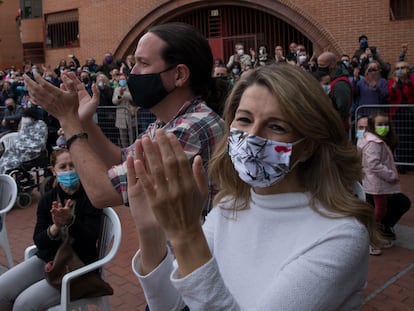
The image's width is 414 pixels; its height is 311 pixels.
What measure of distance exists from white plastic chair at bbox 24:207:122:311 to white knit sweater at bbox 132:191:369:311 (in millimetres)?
1480

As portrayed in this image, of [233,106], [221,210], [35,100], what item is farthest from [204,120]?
[35,100]

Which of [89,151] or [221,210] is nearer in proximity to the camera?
[221,210]

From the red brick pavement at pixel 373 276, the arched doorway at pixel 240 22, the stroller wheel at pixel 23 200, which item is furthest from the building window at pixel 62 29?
the red brick pavement at pixel 373 276

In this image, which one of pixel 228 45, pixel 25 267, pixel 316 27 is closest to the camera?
pixel 25 267

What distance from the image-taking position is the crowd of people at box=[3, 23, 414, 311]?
4.28 ft

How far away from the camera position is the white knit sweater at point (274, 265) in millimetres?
1364

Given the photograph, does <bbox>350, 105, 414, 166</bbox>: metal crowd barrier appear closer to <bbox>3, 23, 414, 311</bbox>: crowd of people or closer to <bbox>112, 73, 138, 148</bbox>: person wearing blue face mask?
<bbox>112, 73, 138, 148</bbox>: person wearing blue face mask

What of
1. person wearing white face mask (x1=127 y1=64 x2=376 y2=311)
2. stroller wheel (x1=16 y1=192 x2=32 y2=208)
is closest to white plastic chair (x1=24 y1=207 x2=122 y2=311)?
person wearing white face mask (x1=127 y1=64 x2=376 y2=311)

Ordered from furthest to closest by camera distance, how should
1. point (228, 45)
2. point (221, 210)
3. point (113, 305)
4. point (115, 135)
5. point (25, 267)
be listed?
point (228, 45) → point (115, 135) → point (113, 305) → point (25, 267) → point (221, 210)

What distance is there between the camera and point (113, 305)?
393cm

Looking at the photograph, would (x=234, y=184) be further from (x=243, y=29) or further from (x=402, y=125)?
(x=243, y=29)

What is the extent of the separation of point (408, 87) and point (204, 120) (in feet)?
21.5

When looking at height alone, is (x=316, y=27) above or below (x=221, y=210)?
above

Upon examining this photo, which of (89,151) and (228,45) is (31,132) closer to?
(89,151)
